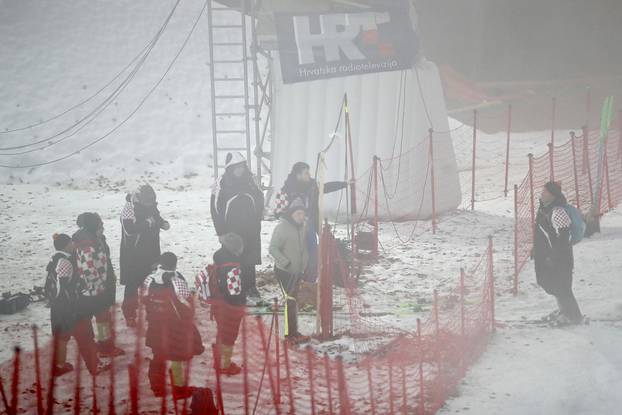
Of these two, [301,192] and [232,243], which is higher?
[301,192]

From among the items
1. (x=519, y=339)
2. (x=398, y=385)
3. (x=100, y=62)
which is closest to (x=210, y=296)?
(x=398, y=385)

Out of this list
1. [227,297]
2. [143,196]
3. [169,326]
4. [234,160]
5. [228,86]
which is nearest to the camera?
[169,326]

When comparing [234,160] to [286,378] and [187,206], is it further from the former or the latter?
[187,206]

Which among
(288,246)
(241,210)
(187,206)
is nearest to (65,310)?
(288,246)

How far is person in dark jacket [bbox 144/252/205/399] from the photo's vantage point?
17.0 feet

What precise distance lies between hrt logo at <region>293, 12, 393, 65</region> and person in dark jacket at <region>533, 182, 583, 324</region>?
6088 millimetres

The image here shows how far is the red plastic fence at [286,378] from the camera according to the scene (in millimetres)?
4859

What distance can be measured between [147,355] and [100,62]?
2224cm

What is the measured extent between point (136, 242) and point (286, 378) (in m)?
2.28

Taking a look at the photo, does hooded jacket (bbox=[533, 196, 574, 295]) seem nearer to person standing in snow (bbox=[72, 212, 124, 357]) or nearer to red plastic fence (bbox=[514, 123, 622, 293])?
red plastic fence (bbox=[514, 123, 622, 293])

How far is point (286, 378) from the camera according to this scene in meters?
5.65

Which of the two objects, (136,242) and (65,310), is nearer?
(65,310)

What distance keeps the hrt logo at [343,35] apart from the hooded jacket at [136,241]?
236 inches

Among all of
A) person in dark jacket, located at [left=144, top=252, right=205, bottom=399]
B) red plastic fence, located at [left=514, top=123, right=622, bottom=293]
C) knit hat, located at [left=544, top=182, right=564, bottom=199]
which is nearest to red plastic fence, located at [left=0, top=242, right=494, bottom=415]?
person in dark jacket, located at [left=144, top=252, right=205, bottom=399]
